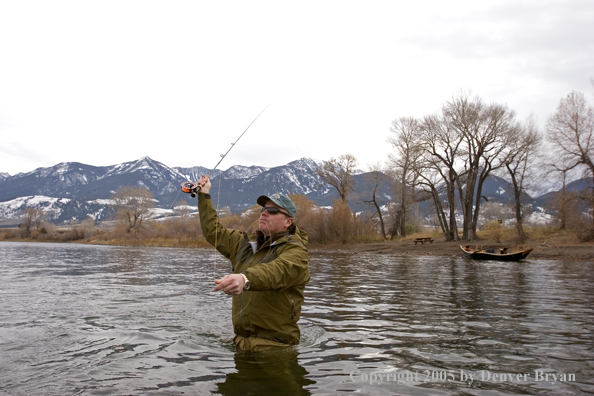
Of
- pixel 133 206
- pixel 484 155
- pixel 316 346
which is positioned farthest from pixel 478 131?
pixel 133 206

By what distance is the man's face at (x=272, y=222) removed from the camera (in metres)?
4.94

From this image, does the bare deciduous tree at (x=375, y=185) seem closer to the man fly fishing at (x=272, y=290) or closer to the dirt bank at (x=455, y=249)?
the dirt bank at (x=455, y=249)

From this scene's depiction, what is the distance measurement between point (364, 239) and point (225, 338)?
→ 42636 millimetres

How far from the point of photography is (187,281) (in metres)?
15.2

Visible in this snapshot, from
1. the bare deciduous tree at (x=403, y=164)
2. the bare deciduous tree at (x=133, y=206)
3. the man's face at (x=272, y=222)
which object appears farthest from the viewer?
the bare deciduous tree at (x=133, y=206)

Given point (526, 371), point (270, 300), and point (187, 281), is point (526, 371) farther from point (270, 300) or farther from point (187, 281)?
point (187, 281)

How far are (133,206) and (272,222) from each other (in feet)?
322

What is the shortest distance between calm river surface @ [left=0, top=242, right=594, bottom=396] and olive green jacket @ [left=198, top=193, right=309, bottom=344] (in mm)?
358

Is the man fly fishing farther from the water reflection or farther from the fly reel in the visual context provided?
the fly reel

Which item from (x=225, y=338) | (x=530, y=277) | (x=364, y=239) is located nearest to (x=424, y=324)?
(x=225, y=338)

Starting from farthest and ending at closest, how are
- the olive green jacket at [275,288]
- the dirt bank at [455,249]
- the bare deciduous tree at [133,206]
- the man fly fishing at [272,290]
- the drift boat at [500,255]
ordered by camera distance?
1. the bare deciduous tree at [133,206]
2. the dirt bank at [455,249]
3. the drift boat at [500,255]
4. the man fly fishing at [272,290]
5. the olive green jacket at [275,288]

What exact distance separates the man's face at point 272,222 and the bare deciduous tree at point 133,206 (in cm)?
9515
